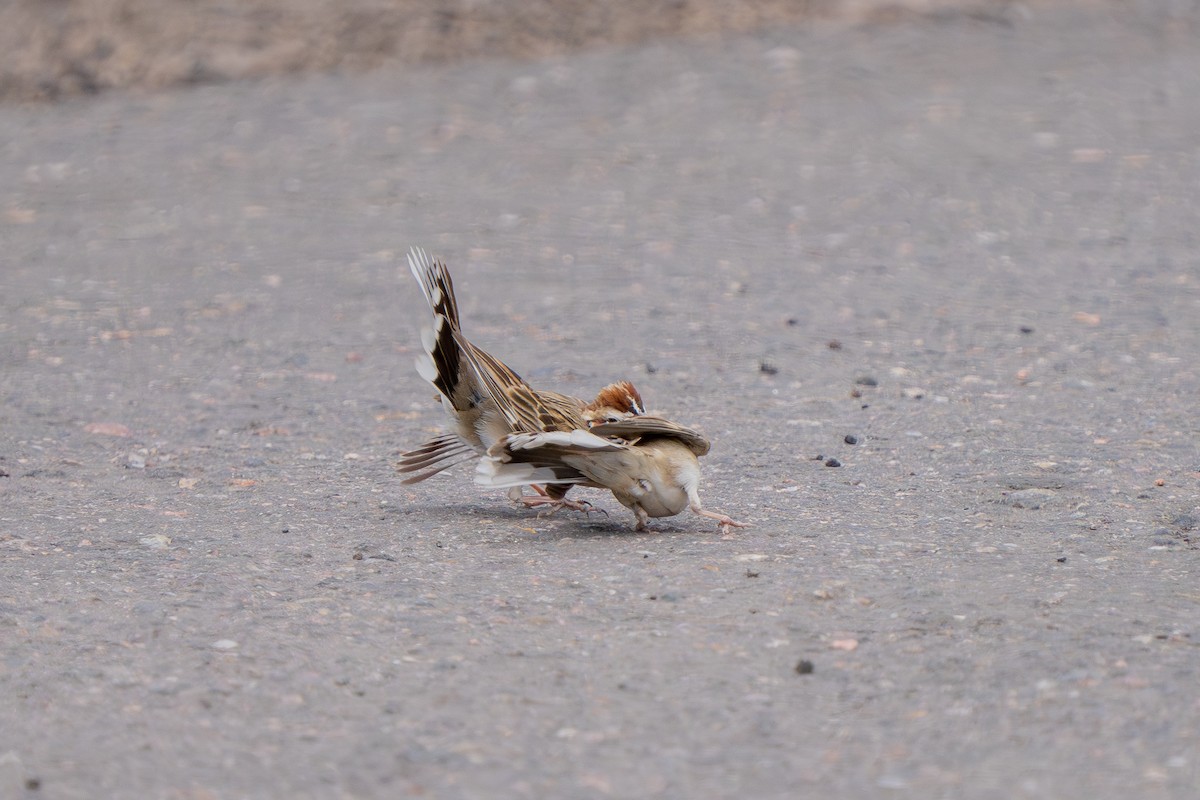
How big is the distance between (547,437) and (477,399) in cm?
67

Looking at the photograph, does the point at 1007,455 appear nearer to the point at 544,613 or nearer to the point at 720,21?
the point at 544,613

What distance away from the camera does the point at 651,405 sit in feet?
22.2

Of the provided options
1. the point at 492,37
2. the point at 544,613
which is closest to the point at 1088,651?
the point at 544,613

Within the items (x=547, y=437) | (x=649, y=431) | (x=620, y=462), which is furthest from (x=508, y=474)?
(x=649, y=431)

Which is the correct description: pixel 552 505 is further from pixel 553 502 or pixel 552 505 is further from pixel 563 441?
pixel 563 441

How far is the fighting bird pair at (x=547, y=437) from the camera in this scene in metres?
4.68

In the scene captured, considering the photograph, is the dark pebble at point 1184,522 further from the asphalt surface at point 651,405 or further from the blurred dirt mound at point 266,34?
the blurred dirt mound at point 266,34

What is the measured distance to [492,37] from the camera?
12930 millimetres

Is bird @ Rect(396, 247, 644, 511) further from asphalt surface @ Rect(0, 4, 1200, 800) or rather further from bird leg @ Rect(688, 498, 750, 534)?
bird leg @ Rect(688, 498, 750, 534)

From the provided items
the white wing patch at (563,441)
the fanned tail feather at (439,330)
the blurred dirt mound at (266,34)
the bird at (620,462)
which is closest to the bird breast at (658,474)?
the bird at (620,462)

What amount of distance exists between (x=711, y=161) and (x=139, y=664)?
7908mm

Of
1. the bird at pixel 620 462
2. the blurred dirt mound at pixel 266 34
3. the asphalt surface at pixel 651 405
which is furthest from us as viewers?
the blurred dirt mound at pixel 266 34

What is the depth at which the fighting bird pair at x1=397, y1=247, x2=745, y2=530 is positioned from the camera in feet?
15.4

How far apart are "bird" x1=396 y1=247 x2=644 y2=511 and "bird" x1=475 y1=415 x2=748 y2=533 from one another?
5.0 inches
